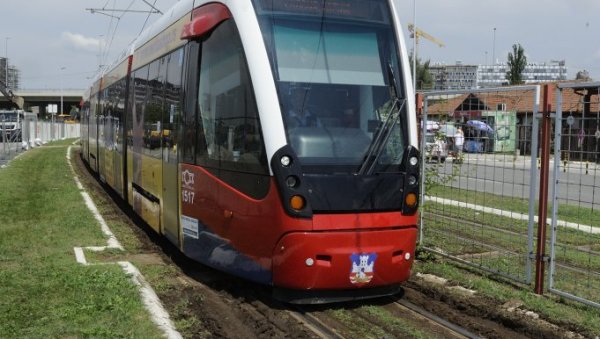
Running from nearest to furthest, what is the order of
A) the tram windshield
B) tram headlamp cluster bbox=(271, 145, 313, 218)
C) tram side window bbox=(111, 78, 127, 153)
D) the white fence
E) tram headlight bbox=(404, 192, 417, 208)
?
tram headlamp cluster bbox=(271, 145, 313, 218) < the tram windshield < tram headlight bbox=(404, 192, 417, 208) < tram side window bbox=(111, 78, 127, 153) < the white fence

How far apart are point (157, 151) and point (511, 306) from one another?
5.21m

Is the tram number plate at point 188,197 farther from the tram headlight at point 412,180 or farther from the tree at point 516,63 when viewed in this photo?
the tree at point 516,63

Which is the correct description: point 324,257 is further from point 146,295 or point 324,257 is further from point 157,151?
point 157,151

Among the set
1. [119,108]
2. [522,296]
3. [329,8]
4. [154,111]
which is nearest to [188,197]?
[154,111]

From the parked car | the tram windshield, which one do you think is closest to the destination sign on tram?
the tram windshield

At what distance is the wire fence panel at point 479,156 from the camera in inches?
278

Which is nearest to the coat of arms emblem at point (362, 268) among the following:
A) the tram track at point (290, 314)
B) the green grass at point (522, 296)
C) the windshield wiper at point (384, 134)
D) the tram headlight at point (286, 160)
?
the tram track at point (290, 314)

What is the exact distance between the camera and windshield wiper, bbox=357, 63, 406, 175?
6.02 meters

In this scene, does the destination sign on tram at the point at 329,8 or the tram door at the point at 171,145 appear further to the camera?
the tram door at the point at 171,145

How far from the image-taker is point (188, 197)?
734cm

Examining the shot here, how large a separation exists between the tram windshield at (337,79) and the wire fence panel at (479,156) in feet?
5.33

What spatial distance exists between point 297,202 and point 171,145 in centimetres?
298

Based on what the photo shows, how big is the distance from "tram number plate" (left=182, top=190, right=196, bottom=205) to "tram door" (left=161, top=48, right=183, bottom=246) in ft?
1.23

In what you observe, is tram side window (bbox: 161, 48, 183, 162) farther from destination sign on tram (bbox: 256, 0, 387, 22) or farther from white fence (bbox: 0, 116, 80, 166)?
white fence (bbox: 0, 116, 80, 166)
